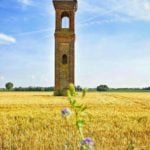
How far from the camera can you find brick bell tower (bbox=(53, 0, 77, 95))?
46781mm

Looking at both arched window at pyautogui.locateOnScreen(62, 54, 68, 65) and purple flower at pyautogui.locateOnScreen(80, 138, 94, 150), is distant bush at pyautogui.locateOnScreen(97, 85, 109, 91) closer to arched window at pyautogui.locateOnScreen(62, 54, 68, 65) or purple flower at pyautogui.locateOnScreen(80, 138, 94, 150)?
arched window at pyautogui.locateOnScreen(62, 54, 68, 65)

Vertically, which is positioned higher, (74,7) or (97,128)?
(74,7)

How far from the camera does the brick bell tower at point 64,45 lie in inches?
1842

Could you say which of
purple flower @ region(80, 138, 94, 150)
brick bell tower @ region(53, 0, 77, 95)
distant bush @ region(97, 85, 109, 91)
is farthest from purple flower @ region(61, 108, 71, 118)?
distant bush @ region(97, 85, 109, 91)

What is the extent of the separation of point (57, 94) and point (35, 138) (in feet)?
117

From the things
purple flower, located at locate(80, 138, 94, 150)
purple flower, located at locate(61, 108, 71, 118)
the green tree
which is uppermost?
the green tree

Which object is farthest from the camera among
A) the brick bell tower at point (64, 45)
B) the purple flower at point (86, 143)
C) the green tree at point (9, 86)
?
the green tree at point (9, 86)

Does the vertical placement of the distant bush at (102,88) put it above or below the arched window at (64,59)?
below

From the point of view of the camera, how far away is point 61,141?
10.5 meters

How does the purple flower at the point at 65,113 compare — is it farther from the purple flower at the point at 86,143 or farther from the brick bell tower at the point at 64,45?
the brick bell tower at the point at 64,45

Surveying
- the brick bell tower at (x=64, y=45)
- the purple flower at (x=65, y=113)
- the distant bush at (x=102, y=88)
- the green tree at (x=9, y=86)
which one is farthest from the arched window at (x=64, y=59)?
the green tree at (x=9, y=86)

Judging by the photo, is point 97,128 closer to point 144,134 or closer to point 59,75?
point 144,134

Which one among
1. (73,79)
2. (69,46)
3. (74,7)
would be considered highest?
(74,7)

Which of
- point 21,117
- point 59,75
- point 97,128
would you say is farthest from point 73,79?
point 97,128
